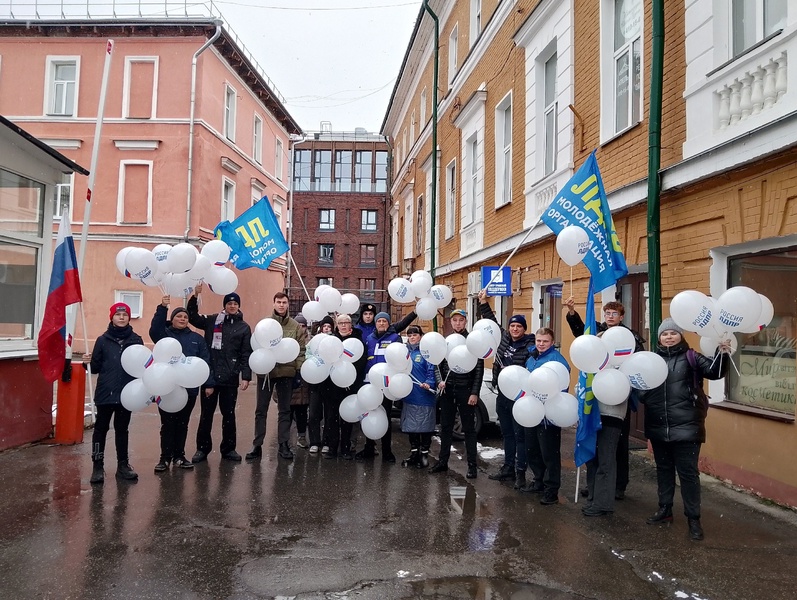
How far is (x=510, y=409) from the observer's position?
22.3ft

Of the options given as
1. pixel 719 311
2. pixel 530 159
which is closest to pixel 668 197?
pixel 719 311

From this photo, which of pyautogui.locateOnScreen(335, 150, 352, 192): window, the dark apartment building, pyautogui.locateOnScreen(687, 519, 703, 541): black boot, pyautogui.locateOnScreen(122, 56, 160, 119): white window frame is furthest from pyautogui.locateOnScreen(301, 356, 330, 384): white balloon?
pyautogui.locateOnScreen(335, 150, 352, 192): window

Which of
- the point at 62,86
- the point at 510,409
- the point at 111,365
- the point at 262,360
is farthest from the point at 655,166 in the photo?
the point at 62,86

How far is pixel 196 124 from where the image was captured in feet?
68.6

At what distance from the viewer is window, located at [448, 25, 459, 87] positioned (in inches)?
713

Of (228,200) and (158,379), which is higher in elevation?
(228,200)

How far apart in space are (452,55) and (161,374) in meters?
14.9

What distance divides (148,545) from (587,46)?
28.2ft

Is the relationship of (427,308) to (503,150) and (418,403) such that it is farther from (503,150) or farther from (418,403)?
(503,150)

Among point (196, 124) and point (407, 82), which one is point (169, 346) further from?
point (407, 82)

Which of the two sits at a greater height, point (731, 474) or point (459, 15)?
point (459, 15)

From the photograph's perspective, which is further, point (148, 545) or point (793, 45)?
point (793, 45)

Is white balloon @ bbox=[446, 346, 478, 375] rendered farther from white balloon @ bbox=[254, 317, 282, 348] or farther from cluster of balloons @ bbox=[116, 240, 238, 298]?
cluster of balloons @ bbox=[116, 240, 238, 298]

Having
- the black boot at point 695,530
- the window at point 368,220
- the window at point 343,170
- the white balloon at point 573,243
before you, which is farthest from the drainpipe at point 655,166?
the window at point 343,170
